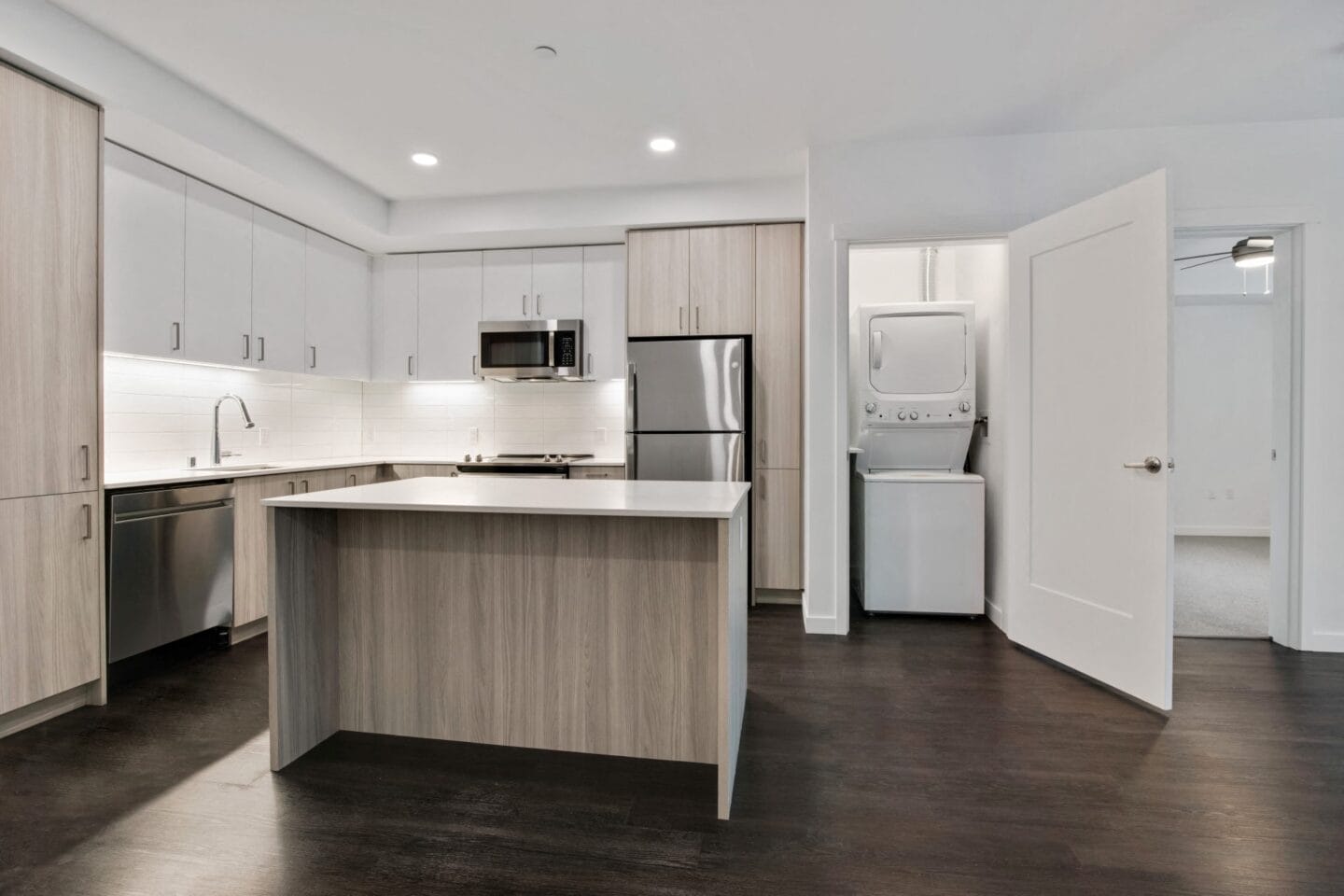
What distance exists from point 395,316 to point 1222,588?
20.1ft

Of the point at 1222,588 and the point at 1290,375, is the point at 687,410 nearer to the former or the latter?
the point at 1290,375

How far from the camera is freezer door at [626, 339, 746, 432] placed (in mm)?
3891

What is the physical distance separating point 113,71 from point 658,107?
2200 mm

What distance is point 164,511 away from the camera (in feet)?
9.29

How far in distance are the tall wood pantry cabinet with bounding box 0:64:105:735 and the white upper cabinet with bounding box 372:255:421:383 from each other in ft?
7.24

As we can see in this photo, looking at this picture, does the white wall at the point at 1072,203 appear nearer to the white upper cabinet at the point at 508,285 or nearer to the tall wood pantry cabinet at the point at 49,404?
the white upper cabinet at the point at 508,285

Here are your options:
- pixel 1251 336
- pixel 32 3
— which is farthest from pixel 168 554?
pixel 1251 336

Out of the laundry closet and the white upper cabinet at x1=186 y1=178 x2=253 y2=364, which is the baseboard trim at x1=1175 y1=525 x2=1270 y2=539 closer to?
the laundry closet

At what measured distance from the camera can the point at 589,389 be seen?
475 cm

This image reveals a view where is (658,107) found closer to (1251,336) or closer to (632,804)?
(632,804)

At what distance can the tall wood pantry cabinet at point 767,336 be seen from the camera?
13.0ft

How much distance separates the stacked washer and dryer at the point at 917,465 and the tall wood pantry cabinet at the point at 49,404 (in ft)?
12.0

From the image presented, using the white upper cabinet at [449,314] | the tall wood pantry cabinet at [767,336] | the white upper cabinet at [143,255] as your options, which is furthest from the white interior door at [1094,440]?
the white upper cabinet at [143,255]

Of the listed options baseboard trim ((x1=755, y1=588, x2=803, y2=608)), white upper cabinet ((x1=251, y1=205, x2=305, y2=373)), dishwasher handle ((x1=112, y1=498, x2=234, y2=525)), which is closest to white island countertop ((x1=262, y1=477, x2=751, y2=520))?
dishwasher handle ((x1=112, y1=498, x2=234, y2=525))
